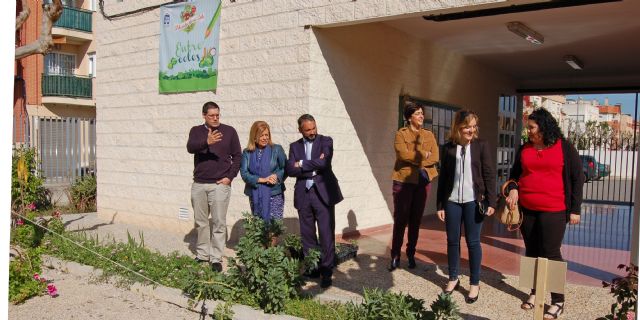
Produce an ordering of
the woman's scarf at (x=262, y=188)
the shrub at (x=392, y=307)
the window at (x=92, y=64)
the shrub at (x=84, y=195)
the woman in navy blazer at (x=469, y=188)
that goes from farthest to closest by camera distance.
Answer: the window at (x=92, y=64), the shrub at (x=84, y=195), the woman's scarf at (x=262, y=188), the woman in navy blazer at (x=469, y=188), the shrub at (x=392, y=307)

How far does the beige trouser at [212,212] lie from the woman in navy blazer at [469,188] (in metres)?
2.66

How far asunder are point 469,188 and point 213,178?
116 inches

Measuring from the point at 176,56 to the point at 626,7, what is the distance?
6.87 m

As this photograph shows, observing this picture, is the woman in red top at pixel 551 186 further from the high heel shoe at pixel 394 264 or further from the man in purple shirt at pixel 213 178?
the man in purple shirt at pixel 213 178

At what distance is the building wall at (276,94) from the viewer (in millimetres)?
7137

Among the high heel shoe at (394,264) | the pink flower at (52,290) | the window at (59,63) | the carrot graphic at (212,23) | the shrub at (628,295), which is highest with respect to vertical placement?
the window at (59,63)

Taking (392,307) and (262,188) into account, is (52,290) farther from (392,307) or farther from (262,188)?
(392,307)

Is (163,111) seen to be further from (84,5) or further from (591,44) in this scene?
(84,5)

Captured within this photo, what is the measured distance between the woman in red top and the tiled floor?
140cm

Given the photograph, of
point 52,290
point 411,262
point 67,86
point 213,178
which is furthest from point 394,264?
point 67,86

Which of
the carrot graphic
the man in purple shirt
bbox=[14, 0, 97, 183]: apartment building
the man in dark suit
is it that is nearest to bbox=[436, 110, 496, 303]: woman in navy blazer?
the man in dark suit

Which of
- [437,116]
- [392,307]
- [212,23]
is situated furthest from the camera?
[437,116]

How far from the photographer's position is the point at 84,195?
1184cm

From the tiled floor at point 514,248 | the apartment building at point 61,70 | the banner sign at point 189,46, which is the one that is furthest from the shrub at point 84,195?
the apartment building at point 61,70
